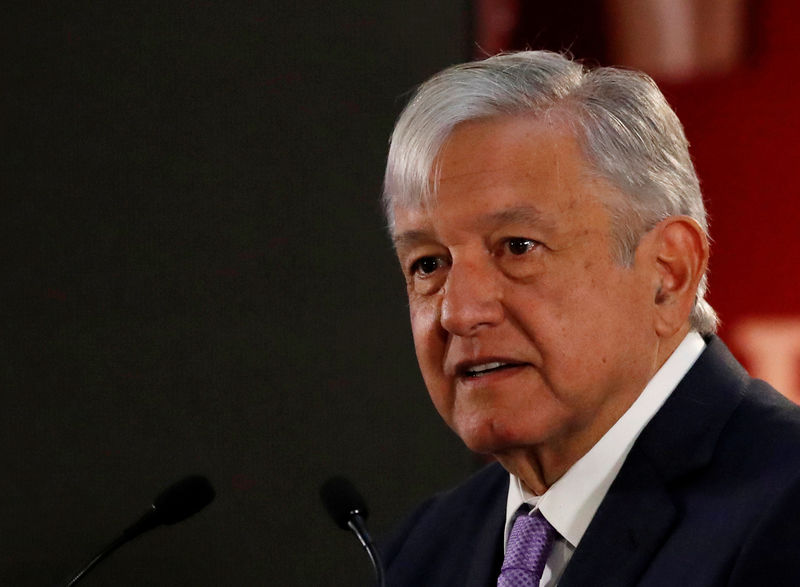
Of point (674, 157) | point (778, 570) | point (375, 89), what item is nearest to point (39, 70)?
point (375, 89)

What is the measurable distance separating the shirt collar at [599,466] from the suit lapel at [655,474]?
0.09 ft

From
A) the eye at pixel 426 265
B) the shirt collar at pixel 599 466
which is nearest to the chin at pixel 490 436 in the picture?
the shirt collar at pixel 599 466

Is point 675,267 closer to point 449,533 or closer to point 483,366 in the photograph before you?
point 483,366

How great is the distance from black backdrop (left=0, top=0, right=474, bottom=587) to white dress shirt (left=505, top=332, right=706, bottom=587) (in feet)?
3.49

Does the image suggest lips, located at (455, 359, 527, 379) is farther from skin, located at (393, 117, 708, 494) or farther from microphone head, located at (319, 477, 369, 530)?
microphone head, located at (319, 477, 369, 530)

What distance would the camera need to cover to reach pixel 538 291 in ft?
5.02

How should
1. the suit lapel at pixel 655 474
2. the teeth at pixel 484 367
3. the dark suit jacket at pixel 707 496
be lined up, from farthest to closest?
the teeth at pixel 484 367, the suit lapel at pixel 655 474, the dark suit jacket at pixel 707 496

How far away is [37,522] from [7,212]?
667 millimetres

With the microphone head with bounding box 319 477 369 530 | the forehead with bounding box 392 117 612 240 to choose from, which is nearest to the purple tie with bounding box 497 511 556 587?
the microphone head with bounding box 319 477 369 530

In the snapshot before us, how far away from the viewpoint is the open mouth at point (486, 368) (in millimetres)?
1538

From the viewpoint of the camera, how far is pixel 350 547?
2.63 meters

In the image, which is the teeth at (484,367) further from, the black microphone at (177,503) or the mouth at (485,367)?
the black microphone at (177,503)

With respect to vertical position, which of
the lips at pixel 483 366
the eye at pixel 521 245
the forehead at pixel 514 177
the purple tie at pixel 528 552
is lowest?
the purple tie at pixel 528 552

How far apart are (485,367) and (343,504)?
29cm
